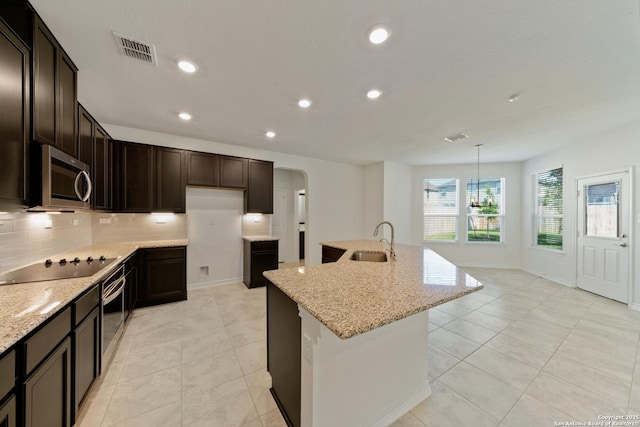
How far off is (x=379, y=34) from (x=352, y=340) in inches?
81.4

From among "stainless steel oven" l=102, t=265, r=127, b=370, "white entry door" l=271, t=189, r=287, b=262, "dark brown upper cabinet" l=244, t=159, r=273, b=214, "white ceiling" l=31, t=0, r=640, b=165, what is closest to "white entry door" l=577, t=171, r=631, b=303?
"white ceiling" l=31, t=0, r=640, b=165

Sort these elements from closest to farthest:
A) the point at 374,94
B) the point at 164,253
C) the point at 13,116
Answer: the point at 13,116
the point at 374,94
the point at 164,253

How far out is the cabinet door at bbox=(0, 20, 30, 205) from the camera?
1.26 meters

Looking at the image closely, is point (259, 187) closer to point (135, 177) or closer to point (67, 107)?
point (135, 177)

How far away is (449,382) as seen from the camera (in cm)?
194

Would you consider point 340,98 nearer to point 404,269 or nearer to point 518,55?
point 518,55

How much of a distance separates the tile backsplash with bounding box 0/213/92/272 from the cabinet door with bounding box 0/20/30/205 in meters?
0.86

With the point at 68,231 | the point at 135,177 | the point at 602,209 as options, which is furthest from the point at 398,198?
the point at 68,231

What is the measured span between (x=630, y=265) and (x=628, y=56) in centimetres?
328

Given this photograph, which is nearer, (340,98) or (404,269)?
(404,269)

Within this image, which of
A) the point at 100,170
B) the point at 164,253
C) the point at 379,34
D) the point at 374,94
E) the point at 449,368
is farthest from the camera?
the point at 164,253

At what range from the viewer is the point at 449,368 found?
2.12 m

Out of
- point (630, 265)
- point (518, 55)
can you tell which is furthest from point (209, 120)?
point (630, 265)

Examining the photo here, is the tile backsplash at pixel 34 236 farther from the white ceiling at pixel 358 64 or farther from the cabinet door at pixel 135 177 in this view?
the white ceiling at pixel 358 64
